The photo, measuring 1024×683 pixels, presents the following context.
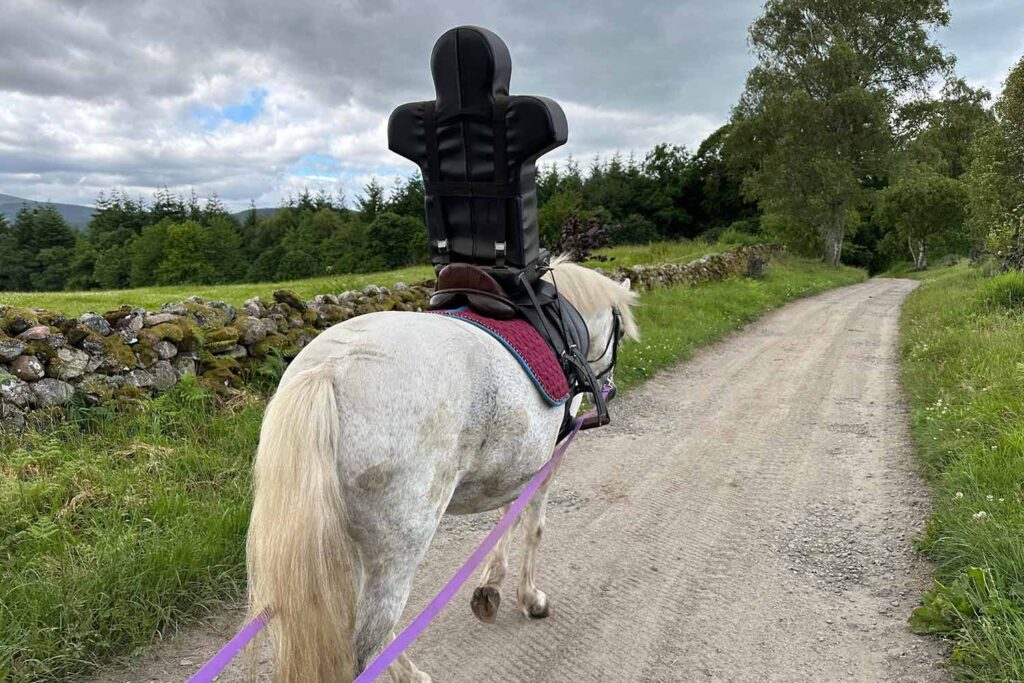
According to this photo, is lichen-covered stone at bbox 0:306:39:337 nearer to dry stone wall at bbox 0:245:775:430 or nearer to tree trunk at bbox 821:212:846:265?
dry stone wall at bbox 0:245:775:430

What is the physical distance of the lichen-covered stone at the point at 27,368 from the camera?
13.2 feet

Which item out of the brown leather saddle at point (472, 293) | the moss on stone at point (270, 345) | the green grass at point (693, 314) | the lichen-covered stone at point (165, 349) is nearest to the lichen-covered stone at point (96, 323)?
the lichen-covered stone at point (165, 349)

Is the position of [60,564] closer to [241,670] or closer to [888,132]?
[241,670]

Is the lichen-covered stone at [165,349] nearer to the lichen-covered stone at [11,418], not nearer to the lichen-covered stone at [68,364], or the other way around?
the lichen-covered stone at [68,364]

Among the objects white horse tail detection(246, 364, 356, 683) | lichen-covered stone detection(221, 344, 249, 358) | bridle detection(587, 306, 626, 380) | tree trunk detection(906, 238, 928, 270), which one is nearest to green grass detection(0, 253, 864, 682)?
lichen-covered stone detection(221, 344, 249, 358)

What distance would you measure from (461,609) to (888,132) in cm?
2840

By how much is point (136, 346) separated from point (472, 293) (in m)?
3.53

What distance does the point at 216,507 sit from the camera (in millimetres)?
3564

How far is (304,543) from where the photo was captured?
1.56 meters

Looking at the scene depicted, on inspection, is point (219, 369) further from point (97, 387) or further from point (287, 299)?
point (287, 299)

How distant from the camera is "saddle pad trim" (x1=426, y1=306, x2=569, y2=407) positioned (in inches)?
90.3

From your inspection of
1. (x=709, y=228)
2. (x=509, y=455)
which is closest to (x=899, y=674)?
(x=509, y=455)

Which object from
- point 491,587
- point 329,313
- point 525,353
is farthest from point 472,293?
point 329,313

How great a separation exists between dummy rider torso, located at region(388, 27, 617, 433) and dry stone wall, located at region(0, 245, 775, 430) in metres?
3.12
